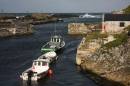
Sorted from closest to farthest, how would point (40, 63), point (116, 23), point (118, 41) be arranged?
point (118, 41) < point (40, 63) < point (116, 23)

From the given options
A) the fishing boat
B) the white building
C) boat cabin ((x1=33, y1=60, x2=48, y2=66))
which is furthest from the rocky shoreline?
the fishing boat

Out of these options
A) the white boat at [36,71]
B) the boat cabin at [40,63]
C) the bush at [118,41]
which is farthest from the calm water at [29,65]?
the bush at [118,41]

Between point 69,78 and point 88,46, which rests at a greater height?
point 88,46

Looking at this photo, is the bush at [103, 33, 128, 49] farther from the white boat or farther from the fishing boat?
the fishing boat

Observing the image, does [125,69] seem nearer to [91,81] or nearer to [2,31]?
[91,81]

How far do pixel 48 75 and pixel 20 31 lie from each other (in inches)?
3047

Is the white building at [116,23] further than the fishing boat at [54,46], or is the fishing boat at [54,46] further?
the fishing boat at [54,46]

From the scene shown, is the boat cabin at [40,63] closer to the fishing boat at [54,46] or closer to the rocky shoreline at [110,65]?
the rocky shoreline at [110,65]

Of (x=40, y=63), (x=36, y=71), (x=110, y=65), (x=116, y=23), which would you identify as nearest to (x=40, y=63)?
(x=40, y=63)

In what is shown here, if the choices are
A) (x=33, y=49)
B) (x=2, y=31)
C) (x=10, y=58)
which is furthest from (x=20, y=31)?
(x=10, y=58)

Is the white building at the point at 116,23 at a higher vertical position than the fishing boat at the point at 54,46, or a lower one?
higher

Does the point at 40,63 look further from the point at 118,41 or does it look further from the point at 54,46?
the point at 54,46

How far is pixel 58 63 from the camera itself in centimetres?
7781

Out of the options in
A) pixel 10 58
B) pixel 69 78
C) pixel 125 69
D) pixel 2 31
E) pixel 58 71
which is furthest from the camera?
pixel 2 31
